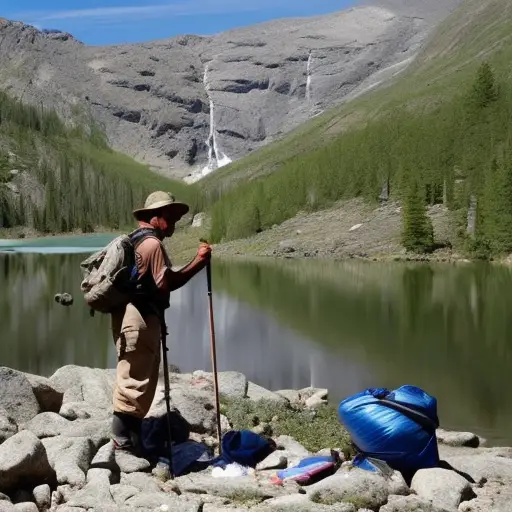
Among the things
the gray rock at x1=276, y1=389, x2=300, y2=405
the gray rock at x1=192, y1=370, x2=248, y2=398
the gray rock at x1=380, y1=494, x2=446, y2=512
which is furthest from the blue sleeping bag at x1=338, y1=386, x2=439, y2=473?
the gray rock at x1=276, y1=389, x2=300, y2=405

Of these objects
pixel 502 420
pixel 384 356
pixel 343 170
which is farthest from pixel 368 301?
pixel 343 170

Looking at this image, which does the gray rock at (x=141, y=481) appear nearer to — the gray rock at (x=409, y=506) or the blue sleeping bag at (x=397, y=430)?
the gray rock at (x=409, y=506)

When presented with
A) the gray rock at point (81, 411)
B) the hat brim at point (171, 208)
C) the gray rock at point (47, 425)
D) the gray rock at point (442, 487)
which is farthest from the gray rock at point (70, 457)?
the gray rock at point (442, 487)

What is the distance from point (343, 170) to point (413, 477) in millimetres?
130795

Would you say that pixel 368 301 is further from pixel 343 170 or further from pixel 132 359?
pixel 343 170

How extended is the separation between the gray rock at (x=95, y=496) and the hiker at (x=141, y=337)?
4.42 ft

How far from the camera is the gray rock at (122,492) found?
8636mm

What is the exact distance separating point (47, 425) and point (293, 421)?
440 cm

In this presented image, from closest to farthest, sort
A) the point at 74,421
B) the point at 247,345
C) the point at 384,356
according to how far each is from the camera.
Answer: the point at 74,421
the point at 384,356
the point at 247,345

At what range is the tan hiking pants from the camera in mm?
10328

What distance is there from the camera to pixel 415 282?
187 feet

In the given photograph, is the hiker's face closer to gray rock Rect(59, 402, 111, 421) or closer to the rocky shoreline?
the rocky shoreline

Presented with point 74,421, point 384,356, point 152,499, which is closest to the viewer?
point 152,499

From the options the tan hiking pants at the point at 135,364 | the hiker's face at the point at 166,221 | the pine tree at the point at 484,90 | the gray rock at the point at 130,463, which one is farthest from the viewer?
the pine tree at the point at 484,90
